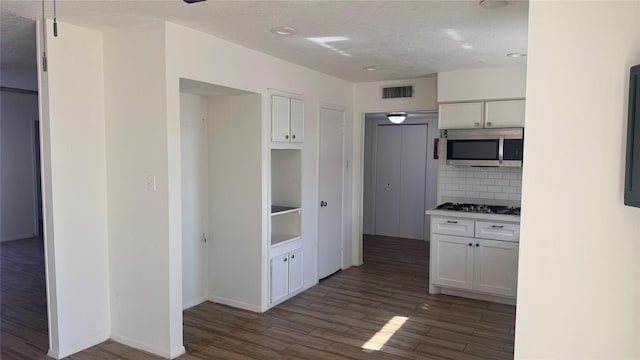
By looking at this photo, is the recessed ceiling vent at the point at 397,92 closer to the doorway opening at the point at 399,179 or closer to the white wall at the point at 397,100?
the white wall at the point at 397,100

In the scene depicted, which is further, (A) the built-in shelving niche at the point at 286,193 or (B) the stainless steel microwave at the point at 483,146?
(A) the built-in shelving niche at the point at 286,193

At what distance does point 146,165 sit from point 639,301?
10.1ft

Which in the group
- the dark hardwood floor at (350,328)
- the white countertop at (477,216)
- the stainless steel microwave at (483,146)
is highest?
the stainless steel microwave at (483,146)

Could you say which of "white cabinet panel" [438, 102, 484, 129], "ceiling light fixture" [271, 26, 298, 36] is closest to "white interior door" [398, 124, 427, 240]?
"white cabinet panel" [438, 102, 484, 129]

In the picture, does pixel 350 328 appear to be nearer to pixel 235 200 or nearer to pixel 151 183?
pixel 235 200

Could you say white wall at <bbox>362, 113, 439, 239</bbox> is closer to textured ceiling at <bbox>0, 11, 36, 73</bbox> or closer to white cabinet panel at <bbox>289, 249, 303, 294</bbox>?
white cabinet panel at <bbox>289, 249, 303, 294</bbox>

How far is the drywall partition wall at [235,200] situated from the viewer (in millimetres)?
4215

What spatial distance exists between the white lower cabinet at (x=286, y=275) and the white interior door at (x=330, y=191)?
0.51 metres

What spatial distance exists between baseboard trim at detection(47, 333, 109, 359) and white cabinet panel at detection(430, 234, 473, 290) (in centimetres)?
323

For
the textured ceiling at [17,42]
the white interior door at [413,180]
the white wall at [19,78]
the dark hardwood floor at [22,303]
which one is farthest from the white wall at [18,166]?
the white interior door at [413,180]

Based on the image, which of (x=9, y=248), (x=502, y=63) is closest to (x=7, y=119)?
(x=9, y=248)

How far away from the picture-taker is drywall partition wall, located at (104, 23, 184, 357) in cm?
330

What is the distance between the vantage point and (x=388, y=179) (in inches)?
320

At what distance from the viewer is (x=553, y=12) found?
1.78 m
